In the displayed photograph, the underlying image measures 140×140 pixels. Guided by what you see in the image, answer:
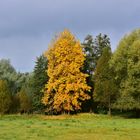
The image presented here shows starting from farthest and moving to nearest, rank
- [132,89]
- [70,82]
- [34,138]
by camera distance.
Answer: [70,82] < [132,89] < [34,138]

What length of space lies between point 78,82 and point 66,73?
2603 mm

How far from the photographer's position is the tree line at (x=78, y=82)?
70.8 metres

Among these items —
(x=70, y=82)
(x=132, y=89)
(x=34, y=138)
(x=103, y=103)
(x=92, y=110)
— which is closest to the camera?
(x=34, y=138)

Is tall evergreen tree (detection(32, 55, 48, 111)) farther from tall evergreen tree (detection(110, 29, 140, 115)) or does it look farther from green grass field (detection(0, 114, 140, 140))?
green grass field (detection(0, 114, 140, 140))

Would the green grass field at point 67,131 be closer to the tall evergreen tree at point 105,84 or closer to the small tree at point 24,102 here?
the tall evergreen tree at point 105,84

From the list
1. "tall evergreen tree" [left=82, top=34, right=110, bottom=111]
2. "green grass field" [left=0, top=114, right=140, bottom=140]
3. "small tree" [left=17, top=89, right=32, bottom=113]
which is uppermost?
"tall evergreen tree" [left=82, top=34, right=110, bottom=111]

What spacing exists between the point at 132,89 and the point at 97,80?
11.6 metres

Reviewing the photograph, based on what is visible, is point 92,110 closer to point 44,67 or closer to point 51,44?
point 44,67

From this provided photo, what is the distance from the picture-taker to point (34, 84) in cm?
8569

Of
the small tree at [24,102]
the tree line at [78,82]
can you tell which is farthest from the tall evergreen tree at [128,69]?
the small tree at [24,102]

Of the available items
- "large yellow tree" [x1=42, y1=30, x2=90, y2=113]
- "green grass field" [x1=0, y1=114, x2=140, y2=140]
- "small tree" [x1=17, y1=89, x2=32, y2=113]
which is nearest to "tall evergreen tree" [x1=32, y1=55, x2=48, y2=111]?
"small tree" [x1=17, y1=89, x2=32, y2=113]

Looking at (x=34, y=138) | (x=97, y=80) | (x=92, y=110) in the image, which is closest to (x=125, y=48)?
(x=97, y=80)

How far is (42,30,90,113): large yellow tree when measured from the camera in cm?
7500

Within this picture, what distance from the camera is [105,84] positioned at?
3044 inches
